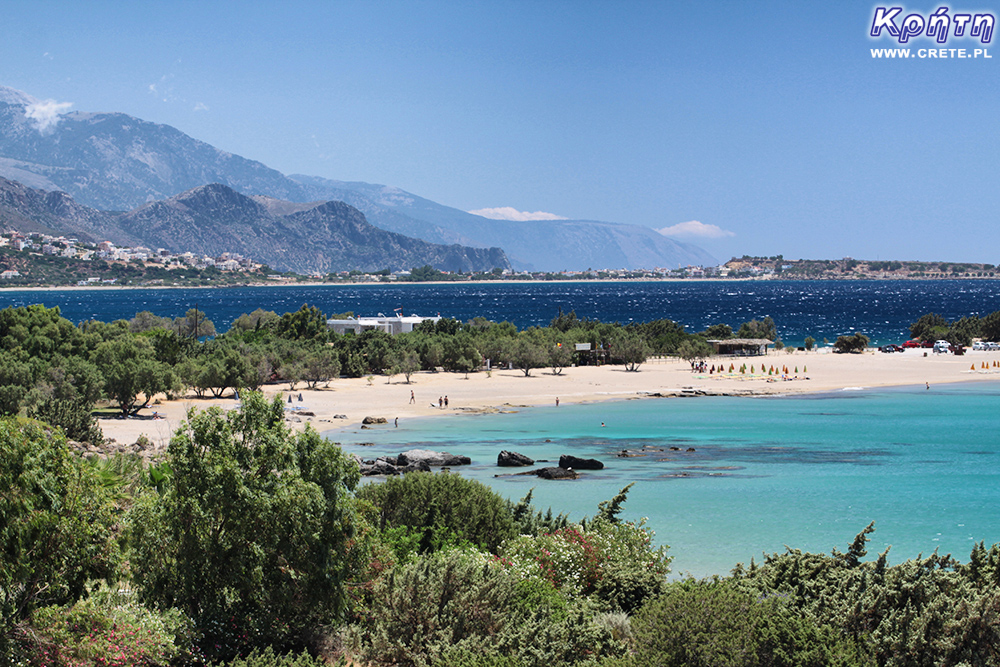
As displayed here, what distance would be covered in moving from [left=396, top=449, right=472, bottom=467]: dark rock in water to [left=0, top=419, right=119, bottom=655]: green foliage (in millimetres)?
19475

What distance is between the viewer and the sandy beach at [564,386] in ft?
128

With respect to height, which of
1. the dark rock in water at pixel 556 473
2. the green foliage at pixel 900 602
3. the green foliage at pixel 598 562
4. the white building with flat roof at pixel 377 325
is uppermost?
the white building with flat roof at pixel 377 325

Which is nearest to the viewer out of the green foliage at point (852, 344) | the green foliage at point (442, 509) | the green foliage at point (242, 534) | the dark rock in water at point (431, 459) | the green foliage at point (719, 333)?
the green foliage at point (242, 534)

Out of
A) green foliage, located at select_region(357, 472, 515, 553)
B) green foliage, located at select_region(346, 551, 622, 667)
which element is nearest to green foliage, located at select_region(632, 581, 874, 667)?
green foliage, located at select_region(346, 551, 622, 667)

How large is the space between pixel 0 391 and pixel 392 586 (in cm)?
2615

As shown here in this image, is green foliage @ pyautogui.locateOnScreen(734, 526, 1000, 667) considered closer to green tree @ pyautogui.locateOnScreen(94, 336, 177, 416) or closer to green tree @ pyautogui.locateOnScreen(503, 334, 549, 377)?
green tree @ pyautogui.locateOnScreen(94, 336, 177, 416)

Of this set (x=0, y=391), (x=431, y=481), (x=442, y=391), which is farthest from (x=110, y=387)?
(x=431, y=481)

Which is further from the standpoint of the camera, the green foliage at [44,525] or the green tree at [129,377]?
the green tree at [129,377]

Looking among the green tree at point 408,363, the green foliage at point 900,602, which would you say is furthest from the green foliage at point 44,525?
the green tree at point 408,363

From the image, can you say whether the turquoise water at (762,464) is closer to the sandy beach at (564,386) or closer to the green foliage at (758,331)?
the sandy beach at (564,386)

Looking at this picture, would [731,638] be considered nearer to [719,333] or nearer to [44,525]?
[44,525]

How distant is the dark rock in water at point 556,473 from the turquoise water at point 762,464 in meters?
0.42

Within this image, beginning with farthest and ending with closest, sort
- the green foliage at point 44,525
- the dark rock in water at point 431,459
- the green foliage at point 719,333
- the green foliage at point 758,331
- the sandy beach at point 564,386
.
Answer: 1. the green foliage at point 758,331
2. the green foliage at point 719,333
3. the sandy beach at point 564,386
4. the dark rock in water at point 431,459
5. the green foliage at point 44,525

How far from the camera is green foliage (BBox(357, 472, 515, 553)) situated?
604 inches
